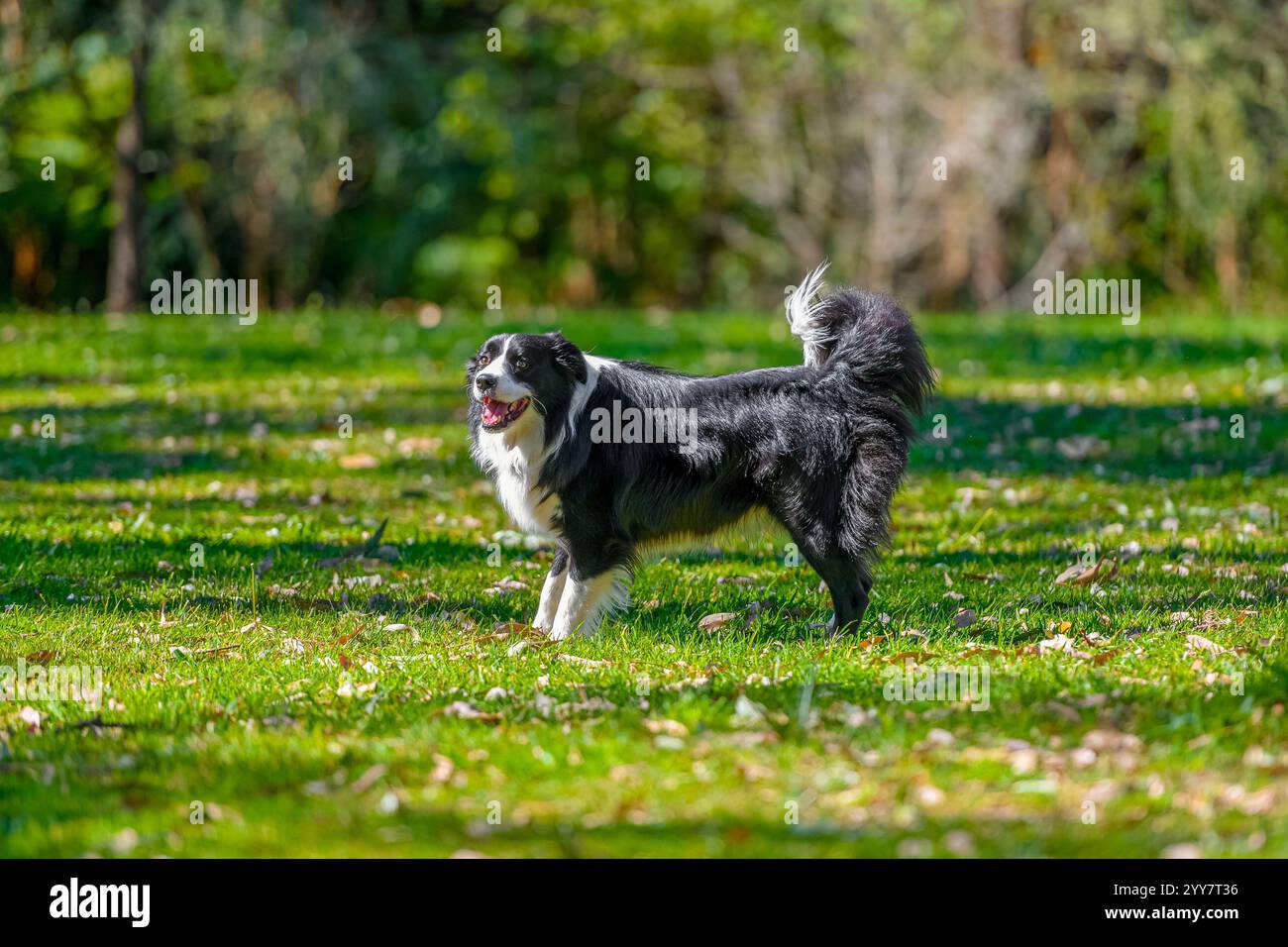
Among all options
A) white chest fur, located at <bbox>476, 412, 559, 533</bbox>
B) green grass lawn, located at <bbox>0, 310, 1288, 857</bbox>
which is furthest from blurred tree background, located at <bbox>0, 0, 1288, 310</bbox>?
white chest fur, located at <bbox>476, 412, 559, 533</bbox>

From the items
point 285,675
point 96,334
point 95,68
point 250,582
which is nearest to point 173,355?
point 96,334

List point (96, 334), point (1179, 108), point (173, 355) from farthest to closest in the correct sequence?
point (1179, 108)
point (96, 334)
point (173, 355)

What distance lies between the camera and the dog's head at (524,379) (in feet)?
20.5

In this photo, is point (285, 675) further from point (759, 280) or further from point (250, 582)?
point (759, 280)

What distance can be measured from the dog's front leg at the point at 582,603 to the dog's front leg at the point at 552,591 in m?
0.20

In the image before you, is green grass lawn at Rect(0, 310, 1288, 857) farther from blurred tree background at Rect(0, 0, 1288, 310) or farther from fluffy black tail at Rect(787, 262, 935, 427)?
blurred tree background at Rect(0, 0, 1288, 310)

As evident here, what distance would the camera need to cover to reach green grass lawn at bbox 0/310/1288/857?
4.28m

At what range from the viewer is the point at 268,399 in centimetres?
1272

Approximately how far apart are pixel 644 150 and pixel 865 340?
2318cm

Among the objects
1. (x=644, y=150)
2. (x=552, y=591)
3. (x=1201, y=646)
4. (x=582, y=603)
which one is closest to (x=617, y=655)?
(x=582, y=603)

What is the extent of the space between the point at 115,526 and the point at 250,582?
1.68 m

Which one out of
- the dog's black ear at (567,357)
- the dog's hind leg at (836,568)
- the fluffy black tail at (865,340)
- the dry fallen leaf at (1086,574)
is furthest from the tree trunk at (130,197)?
the dog's hind leg at (836,568)

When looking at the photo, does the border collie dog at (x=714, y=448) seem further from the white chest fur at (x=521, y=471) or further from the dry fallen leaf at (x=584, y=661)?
the dry fallen leaf at (x=584, y=661)
